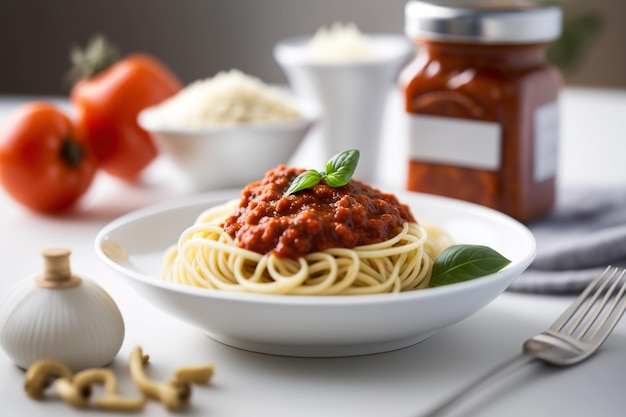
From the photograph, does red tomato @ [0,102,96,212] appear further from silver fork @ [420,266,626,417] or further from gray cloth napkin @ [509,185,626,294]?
silver fork @ [420,266,626,417]

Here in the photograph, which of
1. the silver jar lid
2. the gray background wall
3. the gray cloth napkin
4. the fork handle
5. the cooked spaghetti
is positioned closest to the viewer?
the fork handle

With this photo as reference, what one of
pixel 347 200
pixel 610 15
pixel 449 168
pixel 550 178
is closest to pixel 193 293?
pixel 347 200

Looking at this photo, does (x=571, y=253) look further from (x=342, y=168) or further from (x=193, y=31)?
(x=193, y=31)

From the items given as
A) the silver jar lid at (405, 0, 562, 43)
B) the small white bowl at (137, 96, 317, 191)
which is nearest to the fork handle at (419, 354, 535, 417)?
the silver jar lid at (405, 0, 562, 43)

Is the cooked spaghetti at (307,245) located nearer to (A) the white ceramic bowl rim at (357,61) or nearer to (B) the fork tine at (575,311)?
(B) the fork tine at (575,311)

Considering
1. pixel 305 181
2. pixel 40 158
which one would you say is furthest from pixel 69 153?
pixel 305 181

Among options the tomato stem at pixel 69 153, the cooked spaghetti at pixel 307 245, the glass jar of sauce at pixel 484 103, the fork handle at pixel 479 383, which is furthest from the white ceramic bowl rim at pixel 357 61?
the fork handle at pixel 479 383
